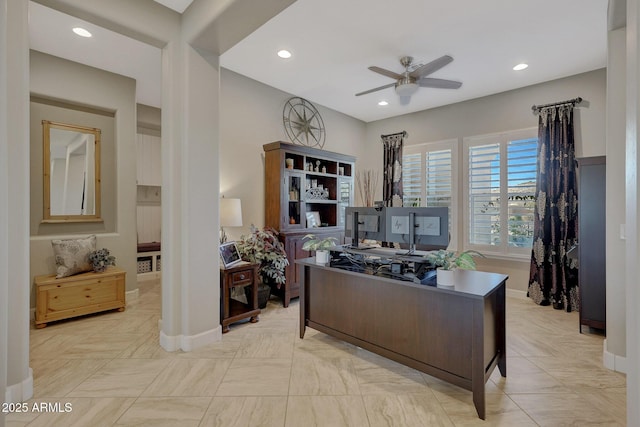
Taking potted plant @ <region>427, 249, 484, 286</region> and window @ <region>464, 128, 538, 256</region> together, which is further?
window @ <region>464, 128, 538, 256</region>

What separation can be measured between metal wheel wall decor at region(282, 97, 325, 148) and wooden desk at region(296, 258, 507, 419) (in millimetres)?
2675

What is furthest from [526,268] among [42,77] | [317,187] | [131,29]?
[42,77]

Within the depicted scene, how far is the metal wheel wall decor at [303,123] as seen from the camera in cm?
473

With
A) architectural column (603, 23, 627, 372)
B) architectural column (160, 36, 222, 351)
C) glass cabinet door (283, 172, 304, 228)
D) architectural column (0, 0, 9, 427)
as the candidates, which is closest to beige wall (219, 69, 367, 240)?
glass cabinet door (283, 172, 304, 228)

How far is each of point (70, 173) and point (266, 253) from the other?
2.67 metres

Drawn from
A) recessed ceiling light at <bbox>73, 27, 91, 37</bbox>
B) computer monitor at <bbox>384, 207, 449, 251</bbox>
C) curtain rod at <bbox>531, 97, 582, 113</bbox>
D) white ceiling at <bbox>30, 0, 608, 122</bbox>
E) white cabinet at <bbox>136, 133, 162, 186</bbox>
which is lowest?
computer monitor at <bbox>384, 207, 449, 251</bbox>

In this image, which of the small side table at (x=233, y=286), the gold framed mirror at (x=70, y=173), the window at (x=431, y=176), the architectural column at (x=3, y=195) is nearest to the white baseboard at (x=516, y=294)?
the window at (x=431, y=176)

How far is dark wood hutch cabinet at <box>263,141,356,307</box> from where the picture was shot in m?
4.08

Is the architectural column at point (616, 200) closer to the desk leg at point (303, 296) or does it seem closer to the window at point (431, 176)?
the window at point (431, 176)

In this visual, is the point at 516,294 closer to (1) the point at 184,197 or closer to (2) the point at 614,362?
(2) the point at 614,362

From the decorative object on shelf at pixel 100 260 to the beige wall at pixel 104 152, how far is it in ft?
0.88

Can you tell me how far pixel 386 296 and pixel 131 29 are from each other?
9.96ft

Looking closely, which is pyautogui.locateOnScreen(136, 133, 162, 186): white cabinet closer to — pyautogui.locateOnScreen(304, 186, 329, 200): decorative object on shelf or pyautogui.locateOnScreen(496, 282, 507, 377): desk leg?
pyautogui.locateOnScreen(304, 186, 329, 200): decorative object on shelf

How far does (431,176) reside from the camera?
207 inches
